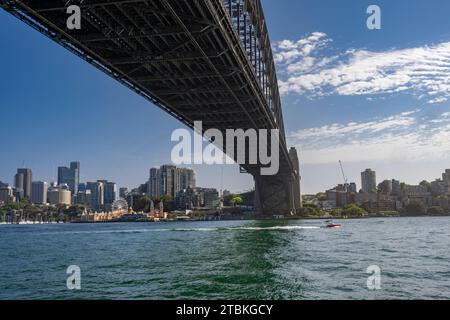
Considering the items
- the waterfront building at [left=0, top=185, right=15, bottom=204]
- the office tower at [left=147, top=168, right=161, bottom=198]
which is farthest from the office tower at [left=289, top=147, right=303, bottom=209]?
the waterfront building at [left=0, top=185, right=15, bottom=204]

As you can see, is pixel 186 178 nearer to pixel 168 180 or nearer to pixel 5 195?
pixel 168 180

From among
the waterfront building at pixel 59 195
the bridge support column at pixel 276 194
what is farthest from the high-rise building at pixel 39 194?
the bridge support column at pixel 276 194

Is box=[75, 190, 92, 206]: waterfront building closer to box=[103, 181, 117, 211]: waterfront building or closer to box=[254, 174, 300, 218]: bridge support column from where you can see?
box=[103, 181, 117, 211]: waterfront building

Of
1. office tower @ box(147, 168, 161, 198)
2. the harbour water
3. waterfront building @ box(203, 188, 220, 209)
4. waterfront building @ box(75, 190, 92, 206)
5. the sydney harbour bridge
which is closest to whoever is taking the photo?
the harbour water

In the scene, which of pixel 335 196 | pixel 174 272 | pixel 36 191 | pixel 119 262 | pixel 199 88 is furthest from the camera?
pixel 36 191

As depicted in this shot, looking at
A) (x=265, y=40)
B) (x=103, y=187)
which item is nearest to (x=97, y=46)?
(x=265, y=40)

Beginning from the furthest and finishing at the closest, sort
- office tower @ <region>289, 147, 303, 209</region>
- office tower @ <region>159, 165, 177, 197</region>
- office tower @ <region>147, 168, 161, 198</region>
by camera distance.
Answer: office tower @ <region>147, 168, 161, 198</region> → office tower @ <region>159, 165, 177, 197</region> → office tower @ <region>289, 147, 303, 209</region>
